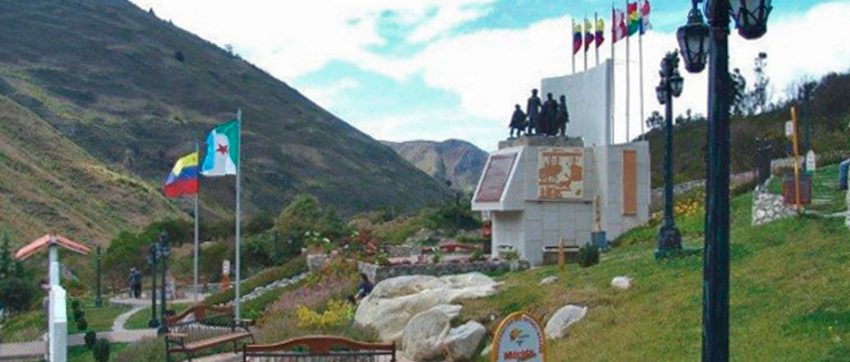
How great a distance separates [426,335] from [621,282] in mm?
2948

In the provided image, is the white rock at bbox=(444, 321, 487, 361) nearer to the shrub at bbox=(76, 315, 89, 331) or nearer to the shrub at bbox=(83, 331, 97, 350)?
the shrub at bbox=(83, 331, 97, 350)

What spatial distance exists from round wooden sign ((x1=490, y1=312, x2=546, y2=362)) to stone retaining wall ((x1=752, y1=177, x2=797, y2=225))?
1241cm

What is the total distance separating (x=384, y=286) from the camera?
19.1 metres

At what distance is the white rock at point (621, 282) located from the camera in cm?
1419

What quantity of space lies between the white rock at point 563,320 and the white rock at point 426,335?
1.72 meters

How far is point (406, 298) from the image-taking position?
1717 cm

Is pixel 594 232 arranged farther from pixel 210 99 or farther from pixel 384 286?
pixel 210 99

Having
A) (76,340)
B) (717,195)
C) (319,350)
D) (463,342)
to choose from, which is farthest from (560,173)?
(717,195)

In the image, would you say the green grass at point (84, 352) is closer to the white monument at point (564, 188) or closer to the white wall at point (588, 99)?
the white monument at point (564, 188)

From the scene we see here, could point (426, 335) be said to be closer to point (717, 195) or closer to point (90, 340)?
point (717, 195)

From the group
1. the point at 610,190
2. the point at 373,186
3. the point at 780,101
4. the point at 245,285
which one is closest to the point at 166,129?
the point at 373,186

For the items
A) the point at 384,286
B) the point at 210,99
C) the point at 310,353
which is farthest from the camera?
the point at 210,99

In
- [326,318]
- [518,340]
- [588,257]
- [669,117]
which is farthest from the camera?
[588,257]

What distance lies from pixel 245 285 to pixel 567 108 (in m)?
12.0
